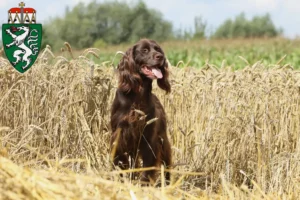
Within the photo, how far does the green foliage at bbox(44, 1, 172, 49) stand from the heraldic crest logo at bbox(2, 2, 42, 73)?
119 ft

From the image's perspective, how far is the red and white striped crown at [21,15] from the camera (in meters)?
5.68

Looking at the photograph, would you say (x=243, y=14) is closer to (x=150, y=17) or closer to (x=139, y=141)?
(x=150, y=17)

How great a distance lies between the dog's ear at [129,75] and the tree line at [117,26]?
37353 mm

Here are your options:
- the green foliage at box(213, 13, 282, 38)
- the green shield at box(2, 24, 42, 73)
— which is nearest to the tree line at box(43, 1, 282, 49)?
the green foliage at box(213, 13, 282, 38)

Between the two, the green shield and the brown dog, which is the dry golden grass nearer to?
the green shield

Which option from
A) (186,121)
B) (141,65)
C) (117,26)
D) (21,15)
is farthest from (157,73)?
(117,26)

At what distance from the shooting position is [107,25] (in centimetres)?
4747

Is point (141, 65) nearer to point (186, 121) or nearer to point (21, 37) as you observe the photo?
point (186, 121)

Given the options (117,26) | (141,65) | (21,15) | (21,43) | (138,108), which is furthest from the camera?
(117,26)

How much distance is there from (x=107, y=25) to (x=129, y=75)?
141 ft

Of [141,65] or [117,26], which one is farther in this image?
[117,26]

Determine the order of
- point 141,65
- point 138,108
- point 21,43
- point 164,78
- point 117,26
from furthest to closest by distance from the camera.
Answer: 1. point 117,26
2. point 21,43
3. point 164,78
4. point 141,65
5. point 138,108

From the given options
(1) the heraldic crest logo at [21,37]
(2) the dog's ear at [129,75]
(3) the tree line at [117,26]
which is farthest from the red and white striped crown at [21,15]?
(3) the tree line at [117,26]

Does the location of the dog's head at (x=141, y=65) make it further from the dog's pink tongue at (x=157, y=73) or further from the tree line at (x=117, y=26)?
the tree line at (x=117, y=26)
